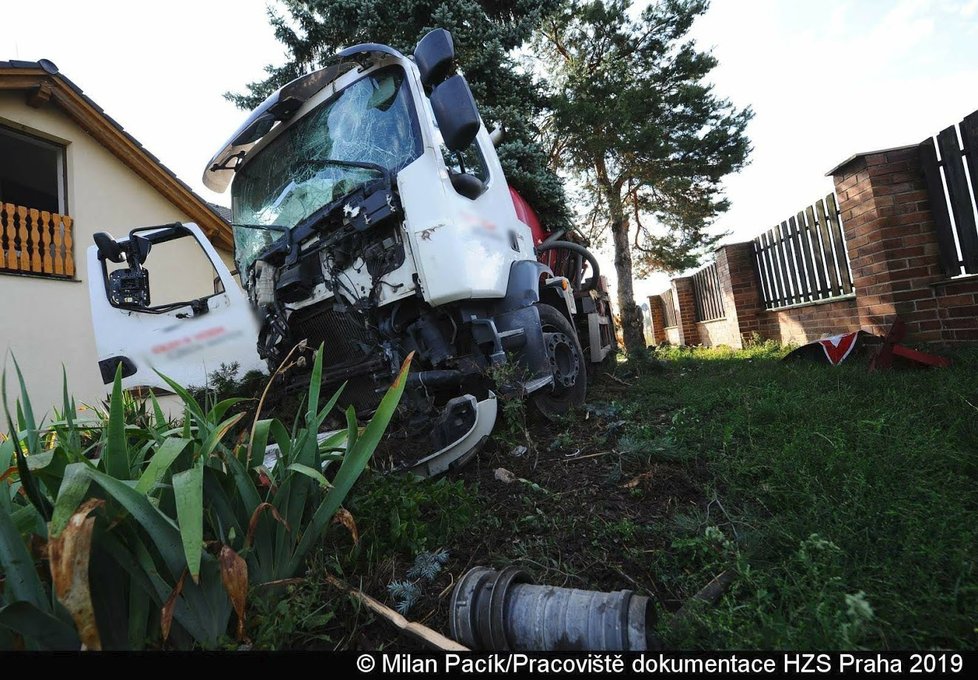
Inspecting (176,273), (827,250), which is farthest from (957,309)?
(176,273)

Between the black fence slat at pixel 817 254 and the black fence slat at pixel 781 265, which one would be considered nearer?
the black fence slat at pixel 817 254

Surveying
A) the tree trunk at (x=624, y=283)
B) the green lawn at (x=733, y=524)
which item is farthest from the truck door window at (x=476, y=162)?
the tree trunk at (x=624, y=283)

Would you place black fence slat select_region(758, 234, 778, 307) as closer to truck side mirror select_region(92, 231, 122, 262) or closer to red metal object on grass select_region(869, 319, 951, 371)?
red metal object on grass select_region(869, 319, 951, 371)

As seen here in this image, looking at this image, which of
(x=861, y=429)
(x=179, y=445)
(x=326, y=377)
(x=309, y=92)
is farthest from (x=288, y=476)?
(x=309, y=92)

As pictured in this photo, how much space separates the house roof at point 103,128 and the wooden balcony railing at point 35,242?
1598 millimetres

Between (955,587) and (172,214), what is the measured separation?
34.1 ft

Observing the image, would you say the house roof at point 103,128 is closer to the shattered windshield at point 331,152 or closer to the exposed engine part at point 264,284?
the shattered windshield at point 331,152

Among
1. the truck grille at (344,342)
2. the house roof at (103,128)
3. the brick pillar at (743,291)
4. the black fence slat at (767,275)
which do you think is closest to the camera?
the truck grille at (344,342)

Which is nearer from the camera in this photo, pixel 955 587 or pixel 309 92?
pixel 955 587

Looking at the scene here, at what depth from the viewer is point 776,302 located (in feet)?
22.4

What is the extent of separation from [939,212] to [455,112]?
13.9ft

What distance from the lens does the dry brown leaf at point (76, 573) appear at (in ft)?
2.86

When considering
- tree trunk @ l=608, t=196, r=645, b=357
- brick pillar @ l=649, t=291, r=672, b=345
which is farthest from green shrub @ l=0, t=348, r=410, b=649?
brick pillar @ l=649, t=291, r=672, b=345

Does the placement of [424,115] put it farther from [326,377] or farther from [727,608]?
[727,608]
